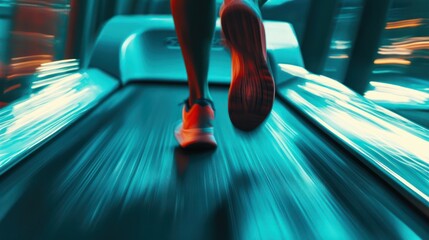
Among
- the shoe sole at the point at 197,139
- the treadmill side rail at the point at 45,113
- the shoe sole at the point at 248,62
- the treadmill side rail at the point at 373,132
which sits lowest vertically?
the treadmill side rail at the point at 45,113

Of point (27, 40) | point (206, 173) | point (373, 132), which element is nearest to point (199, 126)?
point (206, 173)

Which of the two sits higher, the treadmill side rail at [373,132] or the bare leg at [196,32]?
the bare leg at [196,32]

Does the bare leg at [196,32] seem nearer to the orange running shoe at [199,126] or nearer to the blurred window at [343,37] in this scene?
the orange running shoe at [199,126]

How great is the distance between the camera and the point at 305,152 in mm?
1285

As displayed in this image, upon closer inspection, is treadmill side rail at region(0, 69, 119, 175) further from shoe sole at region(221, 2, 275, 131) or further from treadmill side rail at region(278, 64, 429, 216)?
treadmill side rail at region(278, 64, 429, 216)

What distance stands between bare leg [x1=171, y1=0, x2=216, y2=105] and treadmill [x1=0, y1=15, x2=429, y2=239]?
0.24 m

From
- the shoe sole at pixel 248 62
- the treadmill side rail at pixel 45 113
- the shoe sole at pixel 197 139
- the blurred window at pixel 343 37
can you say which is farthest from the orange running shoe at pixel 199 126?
the blurred window at pixel 343 37

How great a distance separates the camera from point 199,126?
117 centimetres

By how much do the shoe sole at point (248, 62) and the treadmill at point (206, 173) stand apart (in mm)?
205

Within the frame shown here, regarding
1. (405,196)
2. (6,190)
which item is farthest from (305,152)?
(6,190)

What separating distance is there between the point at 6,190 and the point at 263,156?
2.36 feet

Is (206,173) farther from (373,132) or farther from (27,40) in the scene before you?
(27,40)

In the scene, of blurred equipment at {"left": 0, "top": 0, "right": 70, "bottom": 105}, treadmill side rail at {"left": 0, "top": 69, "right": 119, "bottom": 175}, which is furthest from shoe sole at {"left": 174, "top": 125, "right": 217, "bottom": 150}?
blurred equipment at {"left": 0, "top": 0, "right": 70, "bottom": 105}

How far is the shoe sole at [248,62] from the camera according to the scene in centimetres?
94
